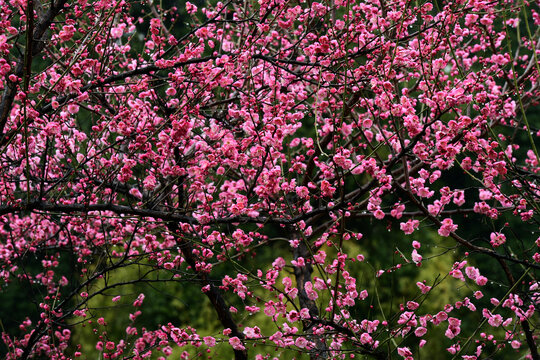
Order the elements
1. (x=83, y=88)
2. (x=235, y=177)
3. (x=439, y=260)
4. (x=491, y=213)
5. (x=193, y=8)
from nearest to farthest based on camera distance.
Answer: (x=83, y=88), (x=491, y=213), (x=193, y=8), (x=235, y=177), (x=439, y=260)

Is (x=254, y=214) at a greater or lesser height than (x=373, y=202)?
greater

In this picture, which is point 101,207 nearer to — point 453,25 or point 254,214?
point 254,214

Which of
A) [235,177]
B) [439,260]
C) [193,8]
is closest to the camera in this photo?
[193,8]

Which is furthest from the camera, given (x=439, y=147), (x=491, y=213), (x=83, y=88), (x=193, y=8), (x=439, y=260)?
(x=439, y=260)

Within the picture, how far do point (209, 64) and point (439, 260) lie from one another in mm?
7666

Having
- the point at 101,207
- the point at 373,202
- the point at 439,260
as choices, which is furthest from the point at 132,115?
Answer: the point at 439,260

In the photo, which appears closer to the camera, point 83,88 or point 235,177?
point 83,88

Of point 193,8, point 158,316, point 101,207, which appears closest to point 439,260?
point 158,316

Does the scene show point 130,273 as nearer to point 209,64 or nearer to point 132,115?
point 132,115

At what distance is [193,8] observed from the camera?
4.61 metres

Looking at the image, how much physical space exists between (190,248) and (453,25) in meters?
2.89

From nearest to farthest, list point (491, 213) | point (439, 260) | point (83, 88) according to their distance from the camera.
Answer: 1. point (83, 88)
2. point (491, 213)
3. point (439, 260)

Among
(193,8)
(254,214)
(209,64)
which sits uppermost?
(193,8)

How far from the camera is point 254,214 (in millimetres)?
3273
